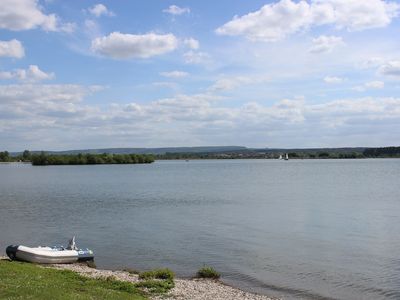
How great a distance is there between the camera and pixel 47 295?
1519 cm

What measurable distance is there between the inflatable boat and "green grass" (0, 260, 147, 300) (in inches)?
145

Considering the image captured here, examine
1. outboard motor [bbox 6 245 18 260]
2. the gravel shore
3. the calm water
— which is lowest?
the calm water

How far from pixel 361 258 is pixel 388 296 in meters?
7.14

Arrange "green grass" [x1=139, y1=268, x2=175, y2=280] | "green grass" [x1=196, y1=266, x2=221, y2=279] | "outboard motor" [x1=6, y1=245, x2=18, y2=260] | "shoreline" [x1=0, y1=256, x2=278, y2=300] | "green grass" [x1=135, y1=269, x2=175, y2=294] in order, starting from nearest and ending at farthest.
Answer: "shoreline" [x1=0, y1=256, x2=278, y2=300], "green grass" [x1=135, y1=269, x2=175, y2=294], "green grass" [x1=139, y1=268, x2=175, y2=280], "green grass" [x1=196, y1=266, x2=221, y2=279], "outboard motor" [x1=6, y1=245, x2=18, y2=260]

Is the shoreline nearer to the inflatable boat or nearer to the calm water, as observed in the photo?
the calm water

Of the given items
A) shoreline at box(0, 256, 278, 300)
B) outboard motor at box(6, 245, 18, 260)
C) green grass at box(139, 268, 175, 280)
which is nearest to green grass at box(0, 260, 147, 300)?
shoreline at box(0, 256, 278, 300)

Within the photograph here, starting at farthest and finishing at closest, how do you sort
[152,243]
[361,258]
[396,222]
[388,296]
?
[396,222] → [152,243] → [361,258] → [388,296]

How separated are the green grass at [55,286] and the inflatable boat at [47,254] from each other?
368 cm

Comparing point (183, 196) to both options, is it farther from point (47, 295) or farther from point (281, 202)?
point (47, 295)

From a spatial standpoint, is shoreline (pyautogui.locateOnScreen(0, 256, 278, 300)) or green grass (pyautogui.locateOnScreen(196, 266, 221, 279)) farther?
green grass (pyautogui.locateOnScreen(196, 266, 221, 279))

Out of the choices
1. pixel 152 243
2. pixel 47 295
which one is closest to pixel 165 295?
pixel 47 295

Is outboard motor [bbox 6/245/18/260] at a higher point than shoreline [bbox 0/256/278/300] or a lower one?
higher

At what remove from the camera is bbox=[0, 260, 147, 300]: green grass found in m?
15.3

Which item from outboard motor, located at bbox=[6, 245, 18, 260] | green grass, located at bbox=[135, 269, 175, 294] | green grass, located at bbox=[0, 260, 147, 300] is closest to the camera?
green grass, located at bbox=[0, 260, 147, 300]
